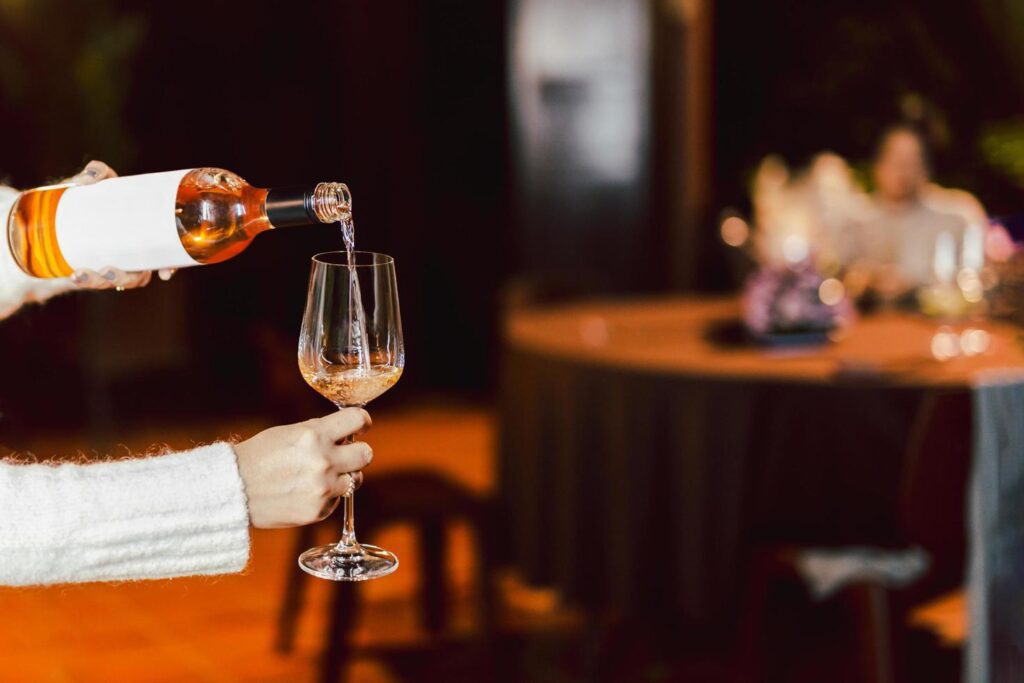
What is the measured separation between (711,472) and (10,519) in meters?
2.03

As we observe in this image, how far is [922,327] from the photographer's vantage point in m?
3.53

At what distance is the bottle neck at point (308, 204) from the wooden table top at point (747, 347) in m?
1.78

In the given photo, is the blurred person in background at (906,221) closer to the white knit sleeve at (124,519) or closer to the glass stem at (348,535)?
the glass stem at (348,535)

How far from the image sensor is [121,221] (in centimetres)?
108

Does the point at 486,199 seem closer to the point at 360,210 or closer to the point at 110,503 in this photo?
the point at 360,210

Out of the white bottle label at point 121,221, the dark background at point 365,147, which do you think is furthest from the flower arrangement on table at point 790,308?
the white bottle label at point 121,221

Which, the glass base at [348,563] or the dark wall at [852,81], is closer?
the glass base at [348,563]

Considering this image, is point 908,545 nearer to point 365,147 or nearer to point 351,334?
point 351,334

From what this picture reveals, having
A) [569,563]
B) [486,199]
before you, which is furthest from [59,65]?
[569,563]

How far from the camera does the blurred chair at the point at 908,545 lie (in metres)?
2.10

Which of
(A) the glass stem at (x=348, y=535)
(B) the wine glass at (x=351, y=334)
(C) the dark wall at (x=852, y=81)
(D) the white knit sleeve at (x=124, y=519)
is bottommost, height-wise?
(A) the glass stem at (x=348, y=535)

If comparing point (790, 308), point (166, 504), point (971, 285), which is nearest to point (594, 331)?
point (790, 308)

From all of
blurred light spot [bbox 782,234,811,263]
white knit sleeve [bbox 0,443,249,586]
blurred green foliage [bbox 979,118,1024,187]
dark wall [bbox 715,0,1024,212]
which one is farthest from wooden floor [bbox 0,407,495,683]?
blurred green foliage [bbox 979,118,1024,187]

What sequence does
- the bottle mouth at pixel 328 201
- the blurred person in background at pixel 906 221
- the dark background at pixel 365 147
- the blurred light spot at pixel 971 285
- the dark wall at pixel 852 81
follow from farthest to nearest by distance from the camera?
the dark wall at pixel 852 81
the dark background at pixel 365 147
the blurred person in background at pixel 906 221
the blurred light spot at pixel 971 285
the bottle mouth at pixel 328 201
